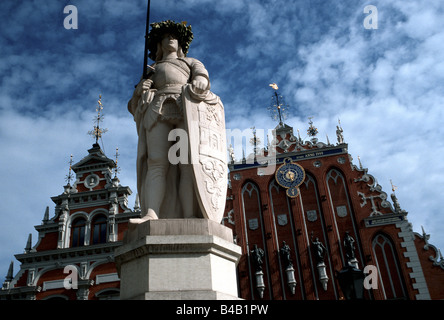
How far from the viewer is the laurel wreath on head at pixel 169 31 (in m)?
4.50

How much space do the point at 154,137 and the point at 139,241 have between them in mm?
1105

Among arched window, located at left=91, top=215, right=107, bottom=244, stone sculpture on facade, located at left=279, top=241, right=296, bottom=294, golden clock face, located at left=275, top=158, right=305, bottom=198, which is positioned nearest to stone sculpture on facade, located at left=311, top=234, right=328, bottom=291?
stone sculpture on facade, located at left=279, top=241, right=296, bottom=294

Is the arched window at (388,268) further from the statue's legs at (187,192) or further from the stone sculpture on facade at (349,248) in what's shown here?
the statue's legs at (187,192)

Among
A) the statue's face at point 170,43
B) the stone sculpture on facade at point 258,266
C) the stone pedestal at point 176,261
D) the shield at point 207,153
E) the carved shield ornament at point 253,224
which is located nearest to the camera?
the stone pedestal at point 176,261

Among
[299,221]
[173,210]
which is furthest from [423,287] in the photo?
[173,210]

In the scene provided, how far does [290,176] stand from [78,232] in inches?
396

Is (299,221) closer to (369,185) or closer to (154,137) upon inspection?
(369,185)

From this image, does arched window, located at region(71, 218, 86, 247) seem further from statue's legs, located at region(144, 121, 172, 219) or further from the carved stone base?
statue's legs, located at region(144, 121, 172, 219)

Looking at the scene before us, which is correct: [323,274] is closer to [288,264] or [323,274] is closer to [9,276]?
[288,264]

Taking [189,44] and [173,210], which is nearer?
[173,210]

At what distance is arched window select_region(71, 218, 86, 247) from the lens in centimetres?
1656

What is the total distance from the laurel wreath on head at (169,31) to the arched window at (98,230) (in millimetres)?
13404

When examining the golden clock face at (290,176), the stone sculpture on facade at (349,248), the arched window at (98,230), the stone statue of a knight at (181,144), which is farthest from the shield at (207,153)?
the golden clock face at (290,176)

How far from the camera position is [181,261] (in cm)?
309
